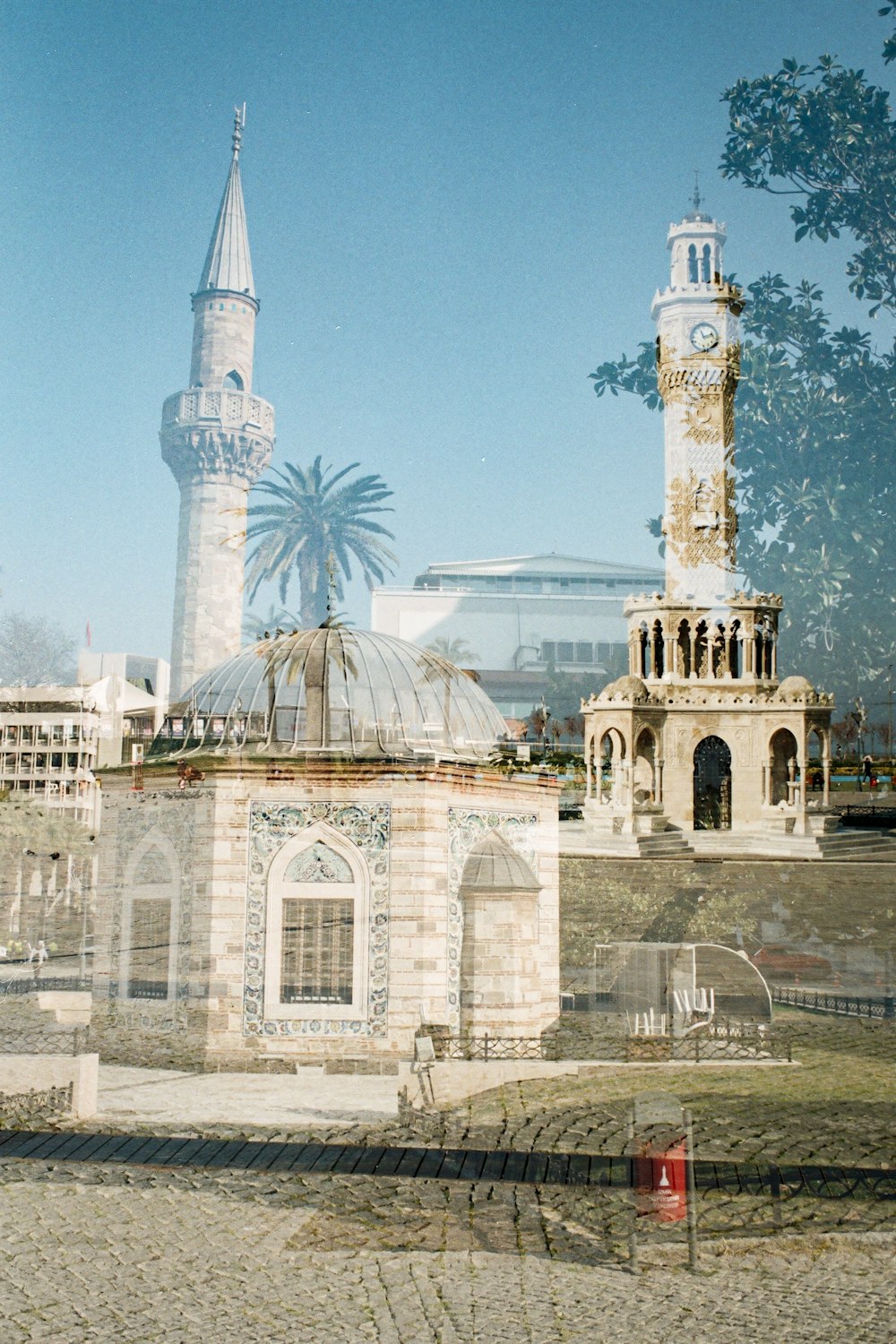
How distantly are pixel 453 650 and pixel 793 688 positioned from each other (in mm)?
2303

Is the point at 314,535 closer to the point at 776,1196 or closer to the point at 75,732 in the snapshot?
the point at 75,732

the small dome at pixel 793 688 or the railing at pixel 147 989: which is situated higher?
the small dome at pixel 793 688

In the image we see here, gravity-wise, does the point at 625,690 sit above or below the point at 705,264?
below

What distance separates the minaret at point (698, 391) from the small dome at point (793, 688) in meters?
0.98

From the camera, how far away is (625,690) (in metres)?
7.33

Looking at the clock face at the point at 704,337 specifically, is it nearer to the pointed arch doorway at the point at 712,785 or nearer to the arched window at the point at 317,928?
the pointed arch doorway at the point at 712,785

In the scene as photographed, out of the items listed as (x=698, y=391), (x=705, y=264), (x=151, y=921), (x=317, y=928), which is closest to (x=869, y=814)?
(x=698, y=391)

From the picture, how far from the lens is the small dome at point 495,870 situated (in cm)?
724

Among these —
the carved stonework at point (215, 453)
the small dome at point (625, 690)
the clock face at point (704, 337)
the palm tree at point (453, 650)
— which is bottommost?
the small dome at point (625, 690)

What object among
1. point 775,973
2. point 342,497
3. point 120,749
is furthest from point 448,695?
point 775,973

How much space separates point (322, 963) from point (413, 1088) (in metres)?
0.95

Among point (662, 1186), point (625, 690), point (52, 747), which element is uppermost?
point (625, 690)

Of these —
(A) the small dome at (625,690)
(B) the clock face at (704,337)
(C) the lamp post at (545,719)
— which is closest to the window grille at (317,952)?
(C) the lamp post at (545,719)

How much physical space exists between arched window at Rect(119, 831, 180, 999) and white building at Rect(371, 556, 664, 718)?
2.20 metres
